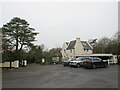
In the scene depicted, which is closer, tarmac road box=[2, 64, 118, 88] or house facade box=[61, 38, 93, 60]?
tarmac road box=[2, 64, 118, 88]

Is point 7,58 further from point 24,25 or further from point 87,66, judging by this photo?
point 87,66

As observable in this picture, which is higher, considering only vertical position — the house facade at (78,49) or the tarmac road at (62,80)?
the house facade at (78,49)

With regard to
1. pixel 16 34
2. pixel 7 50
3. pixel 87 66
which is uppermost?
pixel 16 34

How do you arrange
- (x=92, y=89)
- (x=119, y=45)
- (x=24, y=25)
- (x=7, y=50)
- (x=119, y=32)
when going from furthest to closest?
1. (x=119, y=32)
2. (x=119, y=45)
3. (x=24, y=25)
4. (x=7, y=50)
5. (x=92, y=89)

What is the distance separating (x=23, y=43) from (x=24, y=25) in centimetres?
371

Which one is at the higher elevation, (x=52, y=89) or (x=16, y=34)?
(x=16, y=34)

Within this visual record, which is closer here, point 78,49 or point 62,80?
point 62,80

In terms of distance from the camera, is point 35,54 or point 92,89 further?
point 35,54

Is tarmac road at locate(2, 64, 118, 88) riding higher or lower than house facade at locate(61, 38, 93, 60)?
lower

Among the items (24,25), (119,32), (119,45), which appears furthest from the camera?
(119,32)

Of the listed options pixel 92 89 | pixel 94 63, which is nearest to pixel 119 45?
pixel 94 63

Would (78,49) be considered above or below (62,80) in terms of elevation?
above

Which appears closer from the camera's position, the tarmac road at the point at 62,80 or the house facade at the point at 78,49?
the tarmac road at the point at 62,80

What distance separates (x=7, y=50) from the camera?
65.1 ft
